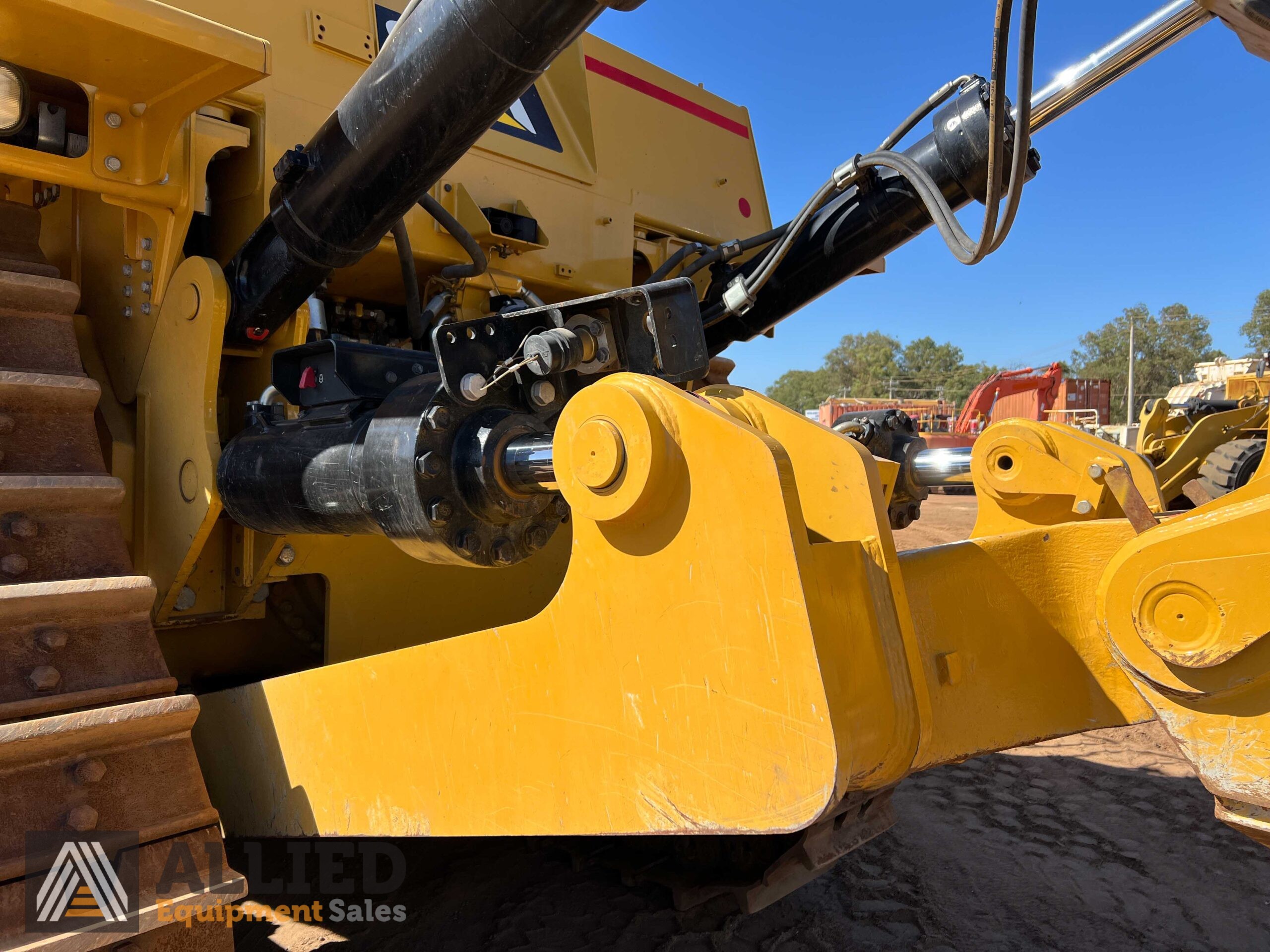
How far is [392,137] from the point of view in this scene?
1612 mm

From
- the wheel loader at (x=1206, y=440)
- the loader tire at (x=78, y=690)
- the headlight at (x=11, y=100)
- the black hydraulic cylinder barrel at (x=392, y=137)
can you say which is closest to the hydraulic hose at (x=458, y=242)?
the black hydraulic cylinder barrel at (x=392, y=137)

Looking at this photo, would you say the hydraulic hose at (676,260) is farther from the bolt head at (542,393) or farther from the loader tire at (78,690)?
the loader tire at (78,690)

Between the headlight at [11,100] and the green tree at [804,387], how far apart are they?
73126 millimetres

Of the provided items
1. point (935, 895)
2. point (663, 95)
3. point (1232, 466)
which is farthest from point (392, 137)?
point (1232, 466)

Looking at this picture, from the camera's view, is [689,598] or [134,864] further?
[134,864]

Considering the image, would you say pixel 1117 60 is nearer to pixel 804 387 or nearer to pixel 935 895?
pixel 935 895

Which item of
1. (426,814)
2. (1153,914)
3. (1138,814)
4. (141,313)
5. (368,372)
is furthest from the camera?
(1138,814)

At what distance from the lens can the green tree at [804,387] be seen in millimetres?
77188

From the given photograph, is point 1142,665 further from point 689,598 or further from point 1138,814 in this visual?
point 1138,814

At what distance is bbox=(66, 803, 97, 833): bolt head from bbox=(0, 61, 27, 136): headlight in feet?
4.14

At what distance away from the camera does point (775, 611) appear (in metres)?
1.14

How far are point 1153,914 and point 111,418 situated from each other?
3.04 m

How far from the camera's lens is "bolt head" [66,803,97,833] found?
1373 millimetres

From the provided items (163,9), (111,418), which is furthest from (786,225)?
(111,418)
